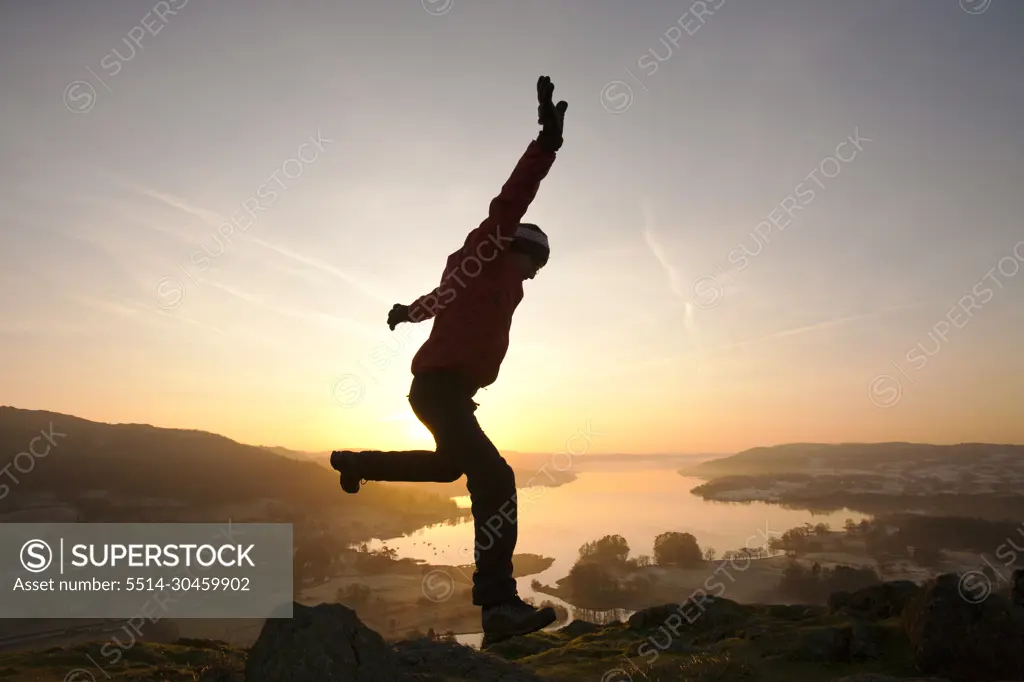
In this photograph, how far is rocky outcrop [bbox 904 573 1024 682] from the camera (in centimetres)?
630

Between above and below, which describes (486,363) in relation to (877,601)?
above

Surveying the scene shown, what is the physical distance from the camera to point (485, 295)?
13.3ft

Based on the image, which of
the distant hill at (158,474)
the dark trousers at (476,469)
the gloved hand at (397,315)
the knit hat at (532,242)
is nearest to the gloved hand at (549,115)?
the knit hat at (532,242)

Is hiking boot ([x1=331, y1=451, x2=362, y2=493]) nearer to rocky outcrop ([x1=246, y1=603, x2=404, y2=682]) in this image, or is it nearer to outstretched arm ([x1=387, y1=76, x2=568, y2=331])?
rocky outcrop ([x1=246, y1=603, x2=404, y2=682])

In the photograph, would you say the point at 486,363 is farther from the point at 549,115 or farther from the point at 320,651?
the point at 320,651

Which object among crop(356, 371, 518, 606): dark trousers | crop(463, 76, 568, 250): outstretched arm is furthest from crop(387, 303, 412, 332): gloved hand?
crop(463, 76, 568, 250): outstretched arm

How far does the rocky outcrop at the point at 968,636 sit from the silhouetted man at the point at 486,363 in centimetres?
609

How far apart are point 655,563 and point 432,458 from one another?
10007 cm

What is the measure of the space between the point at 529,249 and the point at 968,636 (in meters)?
7.21

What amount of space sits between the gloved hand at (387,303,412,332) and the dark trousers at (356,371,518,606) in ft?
3.75

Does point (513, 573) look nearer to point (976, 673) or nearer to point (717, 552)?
point (976, 673)

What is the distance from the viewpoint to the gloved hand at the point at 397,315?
16.9 ft

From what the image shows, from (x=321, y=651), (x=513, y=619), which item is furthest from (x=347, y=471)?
(x=513, y=619)

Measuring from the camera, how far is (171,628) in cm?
4838
